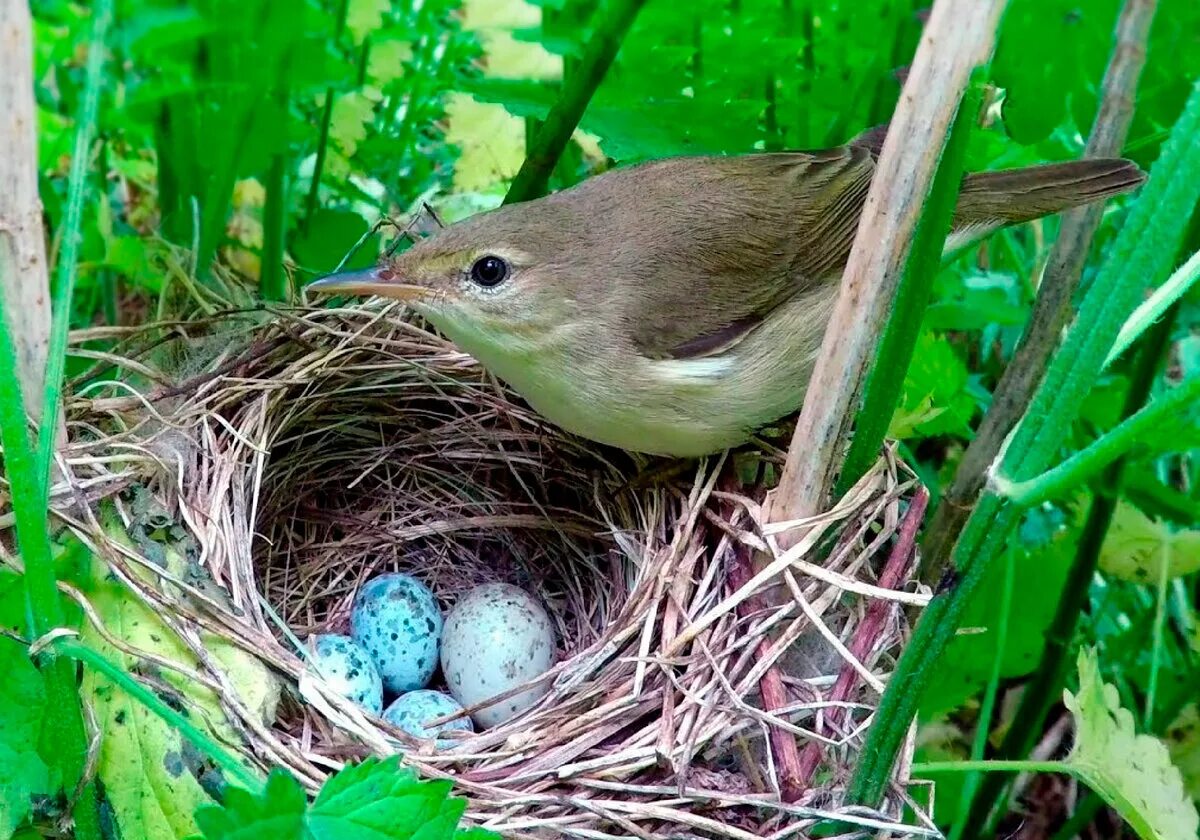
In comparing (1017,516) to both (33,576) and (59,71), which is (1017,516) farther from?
(59,71)

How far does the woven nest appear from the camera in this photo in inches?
57.1

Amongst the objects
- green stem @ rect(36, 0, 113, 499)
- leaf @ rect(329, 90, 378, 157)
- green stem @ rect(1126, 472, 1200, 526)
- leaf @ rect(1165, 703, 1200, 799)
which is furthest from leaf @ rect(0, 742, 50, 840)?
leaf @ rect(1165, 703, 1200, 799)

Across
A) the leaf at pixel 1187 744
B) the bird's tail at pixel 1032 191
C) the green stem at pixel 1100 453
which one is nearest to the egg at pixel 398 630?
the bird's tail at pixel 1032 191

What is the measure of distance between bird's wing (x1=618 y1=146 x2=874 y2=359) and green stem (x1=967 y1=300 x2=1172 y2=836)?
0.55 metres

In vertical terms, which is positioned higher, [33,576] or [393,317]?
[393,317]

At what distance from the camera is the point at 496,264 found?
1.90 metres

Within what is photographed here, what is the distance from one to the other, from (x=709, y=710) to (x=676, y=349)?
0.65 m

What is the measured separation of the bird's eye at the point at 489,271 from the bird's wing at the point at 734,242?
0.73ft

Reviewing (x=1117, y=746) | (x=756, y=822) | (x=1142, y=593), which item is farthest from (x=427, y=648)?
(x=1142, y=593)

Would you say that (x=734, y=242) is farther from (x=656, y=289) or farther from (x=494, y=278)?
(x=494, y=278)

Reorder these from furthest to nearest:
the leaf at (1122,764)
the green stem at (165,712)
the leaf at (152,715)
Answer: the leaf at (152,715), the leaf at (1122,764), the green stem at (165,712)

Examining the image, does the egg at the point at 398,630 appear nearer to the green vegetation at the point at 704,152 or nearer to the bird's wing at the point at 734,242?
the green vegetation at the point at 704,152

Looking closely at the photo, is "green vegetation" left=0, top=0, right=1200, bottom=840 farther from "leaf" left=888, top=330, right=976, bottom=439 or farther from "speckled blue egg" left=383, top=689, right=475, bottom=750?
"speckled blue egg" left=383, top=689, right=475, bottom=750

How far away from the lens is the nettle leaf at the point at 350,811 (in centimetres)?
95
